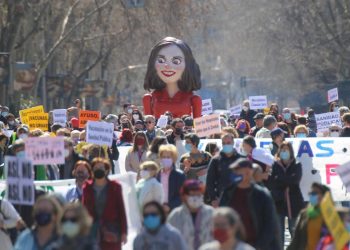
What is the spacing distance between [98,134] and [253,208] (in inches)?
266

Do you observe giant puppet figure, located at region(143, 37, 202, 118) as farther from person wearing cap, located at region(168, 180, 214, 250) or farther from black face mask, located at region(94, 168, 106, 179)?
person wearing cap, located at region(168, 180, 214, 250)

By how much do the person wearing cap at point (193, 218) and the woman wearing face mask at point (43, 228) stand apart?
1.34m

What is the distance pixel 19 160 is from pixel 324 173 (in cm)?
620

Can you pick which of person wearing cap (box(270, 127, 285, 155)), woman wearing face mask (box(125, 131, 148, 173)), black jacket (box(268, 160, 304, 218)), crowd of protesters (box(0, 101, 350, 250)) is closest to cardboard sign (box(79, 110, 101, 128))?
crowd of protesters (box(0, 101, 350, 250))

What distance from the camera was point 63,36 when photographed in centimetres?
4909

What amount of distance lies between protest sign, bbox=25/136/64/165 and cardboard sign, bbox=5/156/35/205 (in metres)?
0.88

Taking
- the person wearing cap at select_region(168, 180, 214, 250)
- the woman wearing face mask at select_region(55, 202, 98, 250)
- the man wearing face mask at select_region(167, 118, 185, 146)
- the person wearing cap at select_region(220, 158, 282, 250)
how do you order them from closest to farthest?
the woman wearing face mask at select_region(55, 202, 98, 250) < the person wearing cap at select_region(168, 180, 214, 250) < the person wearing cap at select_region(220, 158, 282, 250) < the man wearing face mask at select_region(167, 118, 185, 146)

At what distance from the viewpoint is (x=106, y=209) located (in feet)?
47.1

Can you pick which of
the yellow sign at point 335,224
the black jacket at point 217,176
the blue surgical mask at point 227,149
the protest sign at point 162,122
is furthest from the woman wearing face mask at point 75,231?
the protest sign at point 162,122

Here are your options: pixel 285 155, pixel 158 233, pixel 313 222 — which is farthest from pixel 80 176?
pixel 158 233

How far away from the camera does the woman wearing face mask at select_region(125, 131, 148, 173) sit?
1909 centimetres

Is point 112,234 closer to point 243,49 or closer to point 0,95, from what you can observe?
point 0,95

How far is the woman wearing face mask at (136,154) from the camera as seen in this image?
19.1m

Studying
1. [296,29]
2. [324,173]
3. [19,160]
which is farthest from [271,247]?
[296,29]
